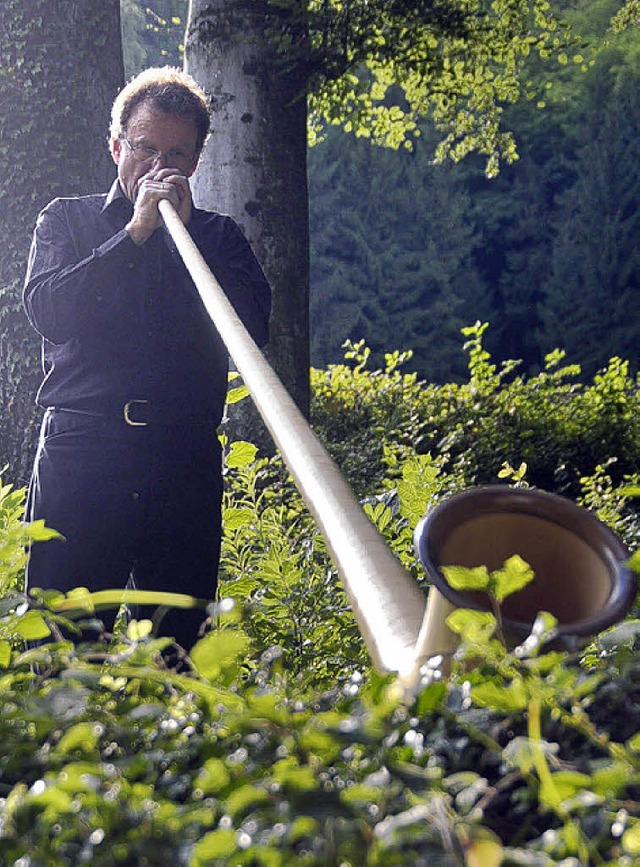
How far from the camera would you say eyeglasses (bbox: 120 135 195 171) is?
3.02 meters

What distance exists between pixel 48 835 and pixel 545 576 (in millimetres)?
666

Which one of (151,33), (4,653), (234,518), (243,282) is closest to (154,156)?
(243,282)

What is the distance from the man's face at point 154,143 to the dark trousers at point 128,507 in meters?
0.71

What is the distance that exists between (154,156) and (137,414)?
0.72m

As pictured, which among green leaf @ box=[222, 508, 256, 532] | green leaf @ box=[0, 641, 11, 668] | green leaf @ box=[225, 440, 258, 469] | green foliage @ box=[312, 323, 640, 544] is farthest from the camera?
green foliage @ box=[312, 323, 640, 544]

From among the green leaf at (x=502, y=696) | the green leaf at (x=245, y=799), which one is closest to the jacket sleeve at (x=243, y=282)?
the green leaf at (x=502, y=696)

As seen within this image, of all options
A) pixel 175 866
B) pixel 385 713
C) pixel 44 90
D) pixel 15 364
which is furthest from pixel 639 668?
pixel 44 90

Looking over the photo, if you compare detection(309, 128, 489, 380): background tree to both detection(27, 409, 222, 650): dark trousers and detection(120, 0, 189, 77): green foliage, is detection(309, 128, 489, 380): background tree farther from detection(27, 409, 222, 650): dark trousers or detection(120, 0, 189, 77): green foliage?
detection(27, 409, 222, 650): dark trousers

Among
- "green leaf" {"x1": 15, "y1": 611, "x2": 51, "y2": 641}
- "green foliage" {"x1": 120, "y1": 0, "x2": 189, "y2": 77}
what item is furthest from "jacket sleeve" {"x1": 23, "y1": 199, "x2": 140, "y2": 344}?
"green foliage" {"x1": 120, "y1": 0, "x2": 189, "y2": 77}

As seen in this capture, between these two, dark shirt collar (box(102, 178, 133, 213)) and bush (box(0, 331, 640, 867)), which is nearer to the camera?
bush (box(0, 331, 640, 867))

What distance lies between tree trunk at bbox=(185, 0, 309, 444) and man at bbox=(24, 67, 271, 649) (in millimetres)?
3929

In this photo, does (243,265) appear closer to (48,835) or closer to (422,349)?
(48,835)

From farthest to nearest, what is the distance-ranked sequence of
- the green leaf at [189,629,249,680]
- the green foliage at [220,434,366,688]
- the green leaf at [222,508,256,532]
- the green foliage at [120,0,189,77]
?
1. the green foliage at [120,0,189,77]
2. the green leaf at [222,508,256,532]
3. the green foliage at [220,434,366,688]
4. the green leaf at [189,629,249,680]

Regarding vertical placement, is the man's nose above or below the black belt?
above
